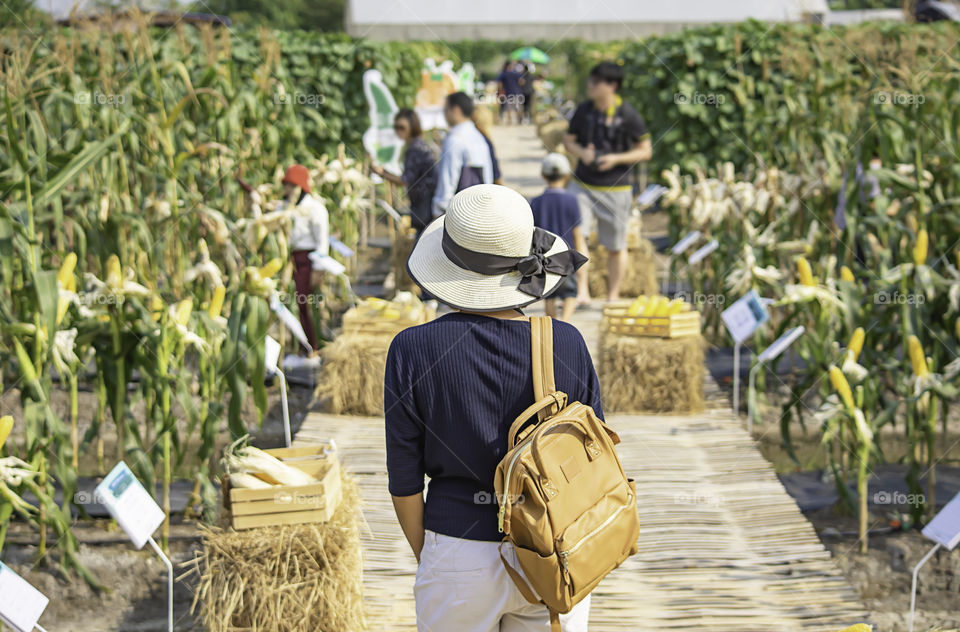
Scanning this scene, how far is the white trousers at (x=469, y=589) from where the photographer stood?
6.28 feet

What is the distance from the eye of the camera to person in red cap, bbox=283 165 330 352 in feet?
20.2

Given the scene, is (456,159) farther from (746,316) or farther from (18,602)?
(18,602)

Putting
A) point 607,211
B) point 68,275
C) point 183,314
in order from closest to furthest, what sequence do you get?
point 68,275 < point 183,314 < point 607,211

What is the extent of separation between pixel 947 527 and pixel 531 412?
1.67 m

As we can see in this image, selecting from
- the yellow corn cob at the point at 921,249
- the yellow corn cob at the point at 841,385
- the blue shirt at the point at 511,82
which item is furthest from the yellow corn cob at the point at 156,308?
the blue shirt at the point at 511,82

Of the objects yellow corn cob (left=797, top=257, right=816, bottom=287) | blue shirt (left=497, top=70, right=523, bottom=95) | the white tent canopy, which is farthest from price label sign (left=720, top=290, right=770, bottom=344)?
the white tent canopy

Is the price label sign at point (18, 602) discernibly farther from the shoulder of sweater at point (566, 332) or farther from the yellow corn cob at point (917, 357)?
the yellow corn cob at point (917, 357)

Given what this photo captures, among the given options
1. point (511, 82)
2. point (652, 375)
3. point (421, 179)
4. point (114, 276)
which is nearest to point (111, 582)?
point (114, 276)

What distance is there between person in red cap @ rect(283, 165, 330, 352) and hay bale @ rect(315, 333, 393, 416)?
0.99m

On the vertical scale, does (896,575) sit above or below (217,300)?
below

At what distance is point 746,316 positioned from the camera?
474 cm

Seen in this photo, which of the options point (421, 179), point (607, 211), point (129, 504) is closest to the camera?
point (129, 504)

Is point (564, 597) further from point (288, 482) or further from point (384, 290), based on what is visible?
point (384, 290)

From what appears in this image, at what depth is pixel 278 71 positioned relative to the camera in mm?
7969
